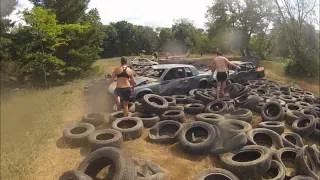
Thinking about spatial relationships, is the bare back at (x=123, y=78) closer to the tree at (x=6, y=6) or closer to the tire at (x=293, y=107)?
the tire at (x=293, y=107)

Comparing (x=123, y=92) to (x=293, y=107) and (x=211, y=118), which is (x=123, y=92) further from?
(x=293, y=107)

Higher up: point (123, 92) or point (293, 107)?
point (123, 92)

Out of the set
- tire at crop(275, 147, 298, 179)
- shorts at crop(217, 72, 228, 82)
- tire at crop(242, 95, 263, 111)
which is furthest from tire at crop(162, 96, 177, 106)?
tire at crop(275, 147, 298, 179)

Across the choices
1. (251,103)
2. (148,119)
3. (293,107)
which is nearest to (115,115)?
(148,119)

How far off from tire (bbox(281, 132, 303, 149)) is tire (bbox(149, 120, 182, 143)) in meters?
3.09

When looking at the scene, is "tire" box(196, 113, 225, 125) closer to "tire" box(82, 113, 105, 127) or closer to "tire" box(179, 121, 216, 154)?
"tire" box(179, 121, 216, 154)

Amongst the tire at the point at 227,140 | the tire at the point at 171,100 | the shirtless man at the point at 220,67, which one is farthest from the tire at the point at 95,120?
the shirtless man at the point at 220,67

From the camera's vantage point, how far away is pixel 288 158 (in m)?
9.88

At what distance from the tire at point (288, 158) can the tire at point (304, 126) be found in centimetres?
226

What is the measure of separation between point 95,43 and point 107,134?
20.8 m

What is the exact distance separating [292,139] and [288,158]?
1610 millimetres

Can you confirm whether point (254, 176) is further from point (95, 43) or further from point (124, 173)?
point (95, 43)

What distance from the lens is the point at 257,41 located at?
172 feet

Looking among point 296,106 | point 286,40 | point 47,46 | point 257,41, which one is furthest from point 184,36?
point 296,106
